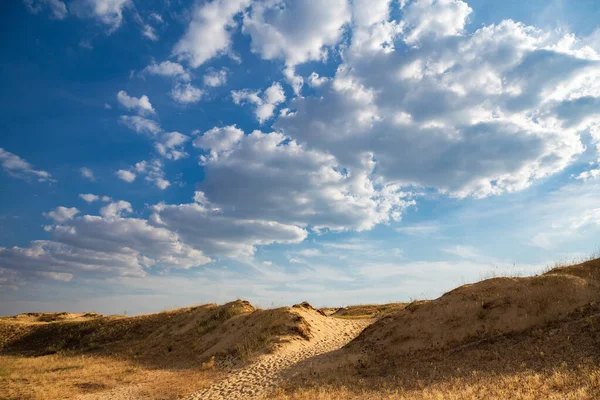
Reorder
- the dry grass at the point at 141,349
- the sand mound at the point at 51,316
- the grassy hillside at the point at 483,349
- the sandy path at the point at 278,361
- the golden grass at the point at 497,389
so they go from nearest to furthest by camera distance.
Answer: the golden grass at the point at 497,389
the grassy hillside at the point at 483,349
the sandy path at the point at 278,361
the dry grass at the point at 141,349
the sand mound at the point at 51,316

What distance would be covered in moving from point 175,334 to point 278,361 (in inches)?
563

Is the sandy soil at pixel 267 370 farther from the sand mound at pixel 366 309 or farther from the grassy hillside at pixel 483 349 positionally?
the sand mound at pixel 366 309

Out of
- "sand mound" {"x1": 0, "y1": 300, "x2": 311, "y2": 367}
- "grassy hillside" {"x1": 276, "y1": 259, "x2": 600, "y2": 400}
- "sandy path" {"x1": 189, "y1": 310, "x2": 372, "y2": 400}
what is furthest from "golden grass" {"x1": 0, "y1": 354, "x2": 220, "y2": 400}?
"grassy hillside" {"x1": 276, "y1": 259, "x2": 600, "y2": 400}

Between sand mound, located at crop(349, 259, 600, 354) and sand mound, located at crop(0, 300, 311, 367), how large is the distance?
6361 mm

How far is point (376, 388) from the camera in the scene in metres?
14.9

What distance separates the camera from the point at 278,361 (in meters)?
21.1

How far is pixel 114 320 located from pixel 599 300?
125ft

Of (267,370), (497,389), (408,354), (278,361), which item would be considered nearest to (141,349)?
(278,361)

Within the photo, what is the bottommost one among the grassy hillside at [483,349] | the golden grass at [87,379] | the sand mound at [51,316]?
the golden grass at [87,379]

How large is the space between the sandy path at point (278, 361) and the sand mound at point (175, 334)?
1147mm

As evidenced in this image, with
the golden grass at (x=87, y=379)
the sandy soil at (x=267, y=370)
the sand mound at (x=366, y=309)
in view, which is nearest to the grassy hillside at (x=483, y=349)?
the sandy soil at (x=267, y=370)

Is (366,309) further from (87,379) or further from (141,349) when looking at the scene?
(87,379)

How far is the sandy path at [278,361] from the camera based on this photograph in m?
16.9

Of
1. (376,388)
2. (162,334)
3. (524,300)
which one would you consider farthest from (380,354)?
(162,334)
